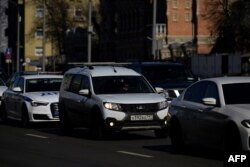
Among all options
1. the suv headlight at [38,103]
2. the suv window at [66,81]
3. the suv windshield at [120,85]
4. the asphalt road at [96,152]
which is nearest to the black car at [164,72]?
the suv headlight at [38,103]

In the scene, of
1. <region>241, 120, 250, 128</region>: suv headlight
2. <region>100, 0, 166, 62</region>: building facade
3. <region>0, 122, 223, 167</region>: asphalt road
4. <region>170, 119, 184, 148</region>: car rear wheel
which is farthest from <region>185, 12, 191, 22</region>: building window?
<region>241, 120, 250, 128</region>: suv headlight

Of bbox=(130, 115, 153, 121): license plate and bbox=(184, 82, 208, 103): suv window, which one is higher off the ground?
bbox=(184, 82, 208, 103): suv window

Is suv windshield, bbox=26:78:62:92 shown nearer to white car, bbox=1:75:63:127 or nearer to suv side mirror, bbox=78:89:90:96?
white car, bbox=1:75:63:127

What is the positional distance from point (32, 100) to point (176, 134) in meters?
9.43

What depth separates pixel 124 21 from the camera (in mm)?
120500

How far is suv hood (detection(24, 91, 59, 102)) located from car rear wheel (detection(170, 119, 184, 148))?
8781 mm

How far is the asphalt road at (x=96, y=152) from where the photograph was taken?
14.9 m

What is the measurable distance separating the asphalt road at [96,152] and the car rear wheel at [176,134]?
0.16 meters

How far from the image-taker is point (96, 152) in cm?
1716

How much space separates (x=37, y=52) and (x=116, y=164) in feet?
396

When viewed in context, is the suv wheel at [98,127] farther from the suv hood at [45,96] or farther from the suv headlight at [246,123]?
the suv headlight at [246,123]

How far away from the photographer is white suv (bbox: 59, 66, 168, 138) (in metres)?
20.2

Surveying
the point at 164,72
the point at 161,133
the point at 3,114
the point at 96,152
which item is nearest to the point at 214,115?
the point at 96,152

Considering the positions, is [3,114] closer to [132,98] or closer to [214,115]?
[132,98]
